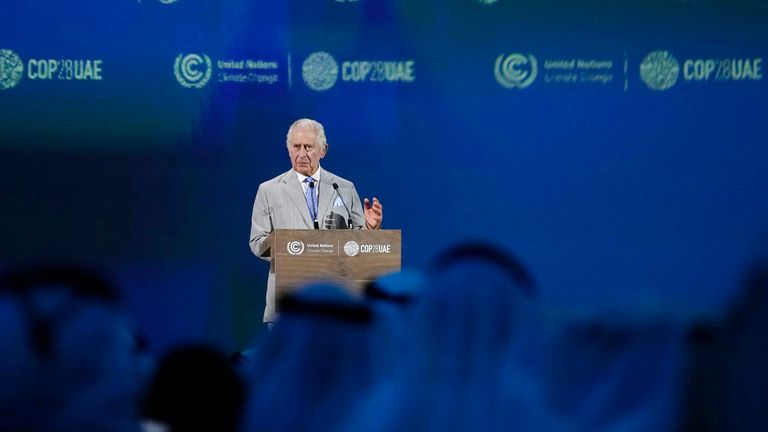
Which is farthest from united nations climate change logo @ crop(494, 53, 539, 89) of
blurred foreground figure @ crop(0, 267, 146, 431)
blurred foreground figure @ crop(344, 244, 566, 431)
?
blurred foreground figure @ crop(0, 267, 146, 431)

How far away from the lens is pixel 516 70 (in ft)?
22.2

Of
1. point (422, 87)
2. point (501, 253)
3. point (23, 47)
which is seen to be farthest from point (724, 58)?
point (501, 253)

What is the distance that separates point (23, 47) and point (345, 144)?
2007 mm

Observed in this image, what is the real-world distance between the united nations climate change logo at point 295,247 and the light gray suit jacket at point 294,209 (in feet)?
1.38

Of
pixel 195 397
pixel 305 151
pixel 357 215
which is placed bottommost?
pixel 195 397

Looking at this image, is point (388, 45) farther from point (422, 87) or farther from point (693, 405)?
point (693, 405)

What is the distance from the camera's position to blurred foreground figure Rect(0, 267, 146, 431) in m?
1.89

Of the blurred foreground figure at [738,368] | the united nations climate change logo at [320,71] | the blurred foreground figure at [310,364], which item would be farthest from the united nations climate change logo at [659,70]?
the blurred foreground figure at [310,364]

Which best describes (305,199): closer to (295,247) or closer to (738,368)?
(295,247)

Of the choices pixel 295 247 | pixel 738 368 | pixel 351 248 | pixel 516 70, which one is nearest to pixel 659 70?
pixel 516 70

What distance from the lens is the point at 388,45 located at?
6641 mm

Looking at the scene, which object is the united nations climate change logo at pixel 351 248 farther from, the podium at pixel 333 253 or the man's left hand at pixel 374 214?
the man's left hand at pixel 374 214

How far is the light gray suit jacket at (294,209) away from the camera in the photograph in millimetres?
4570

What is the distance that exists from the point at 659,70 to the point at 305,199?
3.04 m
